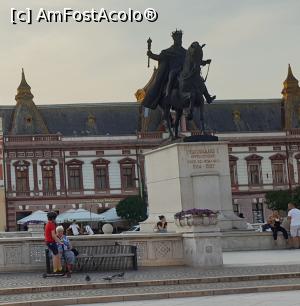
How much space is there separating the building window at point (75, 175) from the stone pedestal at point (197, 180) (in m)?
47.0

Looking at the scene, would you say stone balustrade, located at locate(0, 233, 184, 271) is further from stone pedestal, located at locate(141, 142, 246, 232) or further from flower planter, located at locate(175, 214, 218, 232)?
stone pedestal, located at locate(141, 142, 246, 232)

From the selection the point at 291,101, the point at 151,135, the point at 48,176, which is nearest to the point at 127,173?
the point at 151,135

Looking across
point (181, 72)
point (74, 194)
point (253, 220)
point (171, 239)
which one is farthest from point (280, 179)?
point (171, 239)

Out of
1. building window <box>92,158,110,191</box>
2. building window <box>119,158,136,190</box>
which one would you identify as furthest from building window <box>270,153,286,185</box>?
building window <box>92,158,110,191</box>

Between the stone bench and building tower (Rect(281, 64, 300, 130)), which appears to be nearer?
the stone bench

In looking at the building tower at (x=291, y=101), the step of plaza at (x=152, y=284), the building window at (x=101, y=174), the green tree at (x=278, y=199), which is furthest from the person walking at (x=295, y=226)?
the building tower at (x=291, y=101)

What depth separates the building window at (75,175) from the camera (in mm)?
74562

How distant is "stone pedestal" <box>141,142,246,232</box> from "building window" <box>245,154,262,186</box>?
5030cm

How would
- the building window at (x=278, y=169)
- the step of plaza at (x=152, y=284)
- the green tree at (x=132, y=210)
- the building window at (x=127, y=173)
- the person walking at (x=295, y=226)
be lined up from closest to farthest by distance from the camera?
1. the step of plaza at (x=152, y=284)
2. the person walking at (x=295, y=226)
3. the green tree at (x=132, y=210)
4. the building window at (x=127, y=173)
5. the building window at (x=278, y=169)

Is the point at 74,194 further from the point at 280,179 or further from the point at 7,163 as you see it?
the point at 280,179

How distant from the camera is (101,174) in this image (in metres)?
75.5

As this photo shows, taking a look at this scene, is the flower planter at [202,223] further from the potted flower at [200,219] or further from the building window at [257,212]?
the building window at [257,212]

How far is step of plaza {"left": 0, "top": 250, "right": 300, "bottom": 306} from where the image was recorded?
1563cm

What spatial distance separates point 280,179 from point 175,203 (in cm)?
5225
